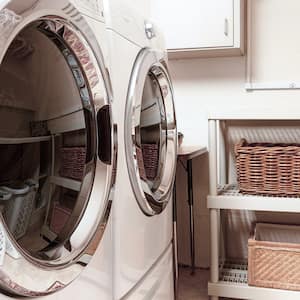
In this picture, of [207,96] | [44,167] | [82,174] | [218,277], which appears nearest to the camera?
[44,167]

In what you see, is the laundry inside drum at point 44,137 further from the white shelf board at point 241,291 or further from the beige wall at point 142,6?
the beige wall at point 142,6

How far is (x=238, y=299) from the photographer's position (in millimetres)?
2035

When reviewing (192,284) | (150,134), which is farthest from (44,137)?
(192,284)

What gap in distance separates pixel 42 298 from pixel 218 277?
1320mm

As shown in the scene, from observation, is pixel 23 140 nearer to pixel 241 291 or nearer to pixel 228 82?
pixel 241 291

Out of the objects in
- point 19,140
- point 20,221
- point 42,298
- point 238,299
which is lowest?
point 238,299

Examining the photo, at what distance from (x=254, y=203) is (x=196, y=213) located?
62 centimetres

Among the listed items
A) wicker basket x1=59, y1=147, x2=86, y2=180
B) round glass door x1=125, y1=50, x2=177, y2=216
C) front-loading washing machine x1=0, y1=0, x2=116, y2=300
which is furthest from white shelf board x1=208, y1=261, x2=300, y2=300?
wicker basket x1=59, y1=147, x2=86, y2=180

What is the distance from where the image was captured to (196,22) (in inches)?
81.4

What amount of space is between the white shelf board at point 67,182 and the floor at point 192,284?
1.27 meters

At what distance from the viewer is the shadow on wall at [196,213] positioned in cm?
246

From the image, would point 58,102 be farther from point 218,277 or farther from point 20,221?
point 218,277

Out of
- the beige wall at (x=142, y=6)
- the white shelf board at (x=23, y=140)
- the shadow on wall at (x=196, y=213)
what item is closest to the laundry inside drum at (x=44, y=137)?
the white shelf board at (x=23, y=140)

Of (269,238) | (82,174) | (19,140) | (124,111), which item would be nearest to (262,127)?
(269,238)
